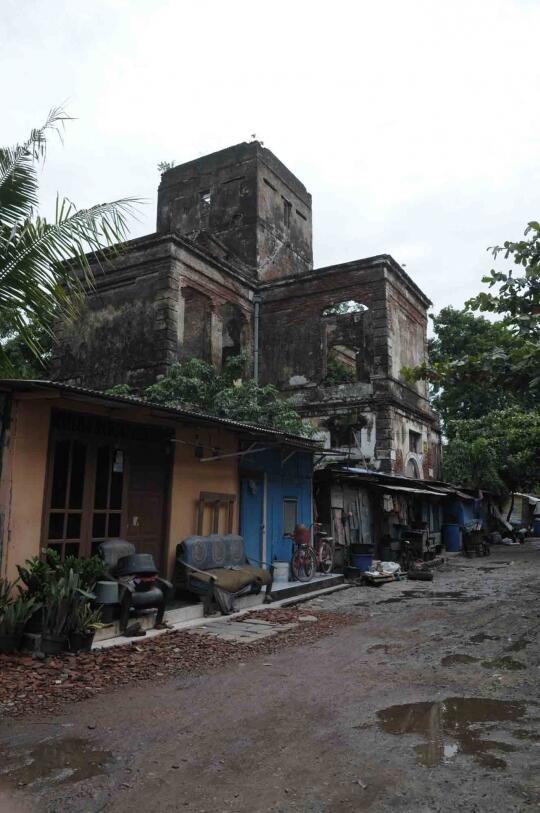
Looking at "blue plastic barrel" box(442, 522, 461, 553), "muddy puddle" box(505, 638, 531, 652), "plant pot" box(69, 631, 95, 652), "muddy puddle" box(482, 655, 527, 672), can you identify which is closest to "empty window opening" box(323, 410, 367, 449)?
"blue plastic barrel" box(442, 522, 461, 553)

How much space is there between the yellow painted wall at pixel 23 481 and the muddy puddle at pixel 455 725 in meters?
4.54

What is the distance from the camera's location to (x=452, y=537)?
2383 centimetres

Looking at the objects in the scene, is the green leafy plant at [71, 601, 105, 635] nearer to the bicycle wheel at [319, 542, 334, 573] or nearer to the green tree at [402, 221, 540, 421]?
the green tree at [402, 221, 540, 421]

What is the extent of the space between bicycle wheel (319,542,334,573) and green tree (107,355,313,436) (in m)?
3.93

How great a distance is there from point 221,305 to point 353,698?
1716 cm

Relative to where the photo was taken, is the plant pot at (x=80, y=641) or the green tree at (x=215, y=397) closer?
the plant pot at (x=80, y=641)

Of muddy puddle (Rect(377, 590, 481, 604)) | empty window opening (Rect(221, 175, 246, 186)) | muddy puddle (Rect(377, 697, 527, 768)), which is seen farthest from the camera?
empty window opening (Rect(221, 175, 246, 186))

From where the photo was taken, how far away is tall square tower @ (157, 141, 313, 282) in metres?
23.8

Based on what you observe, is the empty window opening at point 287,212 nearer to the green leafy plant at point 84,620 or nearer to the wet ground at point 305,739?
the wet ground at point 305,739

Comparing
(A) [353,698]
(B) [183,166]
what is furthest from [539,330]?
(B) [183,166]

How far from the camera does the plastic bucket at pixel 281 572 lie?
11875 mm

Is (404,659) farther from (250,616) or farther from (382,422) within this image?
(382,422)

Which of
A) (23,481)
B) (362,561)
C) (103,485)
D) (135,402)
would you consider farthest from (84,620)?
(362,561)

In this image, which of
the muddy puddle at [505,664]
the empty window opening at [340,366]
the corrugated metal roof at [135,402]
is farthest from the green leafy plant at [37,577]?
the empty window opening at [340,366]
